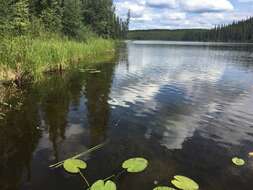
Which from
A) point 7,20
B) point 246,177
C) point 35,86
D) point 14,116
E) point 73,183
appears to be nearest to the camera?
point 73,183

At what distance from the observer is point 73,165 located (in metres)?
6.06

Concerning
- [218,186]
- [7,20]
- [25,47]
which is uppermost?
[7,20]

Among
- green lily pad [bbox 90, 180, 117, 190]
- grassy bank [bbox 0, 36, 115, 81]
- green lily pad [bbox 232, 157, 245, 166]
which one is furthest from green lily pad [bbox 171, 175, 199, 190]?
grassy bank [bbox 0, 36, 115, 81]

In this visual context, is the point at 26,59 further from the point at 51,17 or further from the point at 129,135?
the point at 51,17

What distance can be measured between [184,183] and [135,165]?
1129mm

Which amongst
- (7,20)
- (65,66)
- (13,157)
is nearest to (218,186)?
(13,157)

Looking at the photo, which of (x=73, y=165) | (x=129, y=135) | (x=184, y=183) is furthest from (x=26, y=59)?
(x=184, y=183)

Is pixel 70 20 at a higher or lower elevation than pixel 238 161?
higher

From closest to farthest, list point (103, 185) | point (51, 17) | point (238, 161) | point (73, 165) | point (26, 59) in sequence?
point (103, 185), point (73, 165), point (238, 161), point (26, 59), point (51, 17)

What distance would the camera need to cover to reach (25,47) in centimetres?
1506

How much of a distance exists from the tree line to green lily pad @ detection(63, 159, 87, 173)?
11616 millimetres

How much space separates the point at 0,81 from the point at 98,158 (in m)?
7.35

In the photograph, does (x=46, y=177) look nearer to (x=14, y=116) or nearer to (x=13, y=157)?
(x=13, y=157)

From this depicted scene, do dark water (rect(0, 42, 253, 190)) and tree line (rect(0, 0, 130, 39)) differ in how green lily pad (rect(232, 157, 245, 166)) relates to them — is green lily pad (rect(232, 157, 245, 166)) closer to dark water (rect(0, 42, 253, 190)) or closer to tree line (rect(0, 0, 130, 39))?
dark water (rect(0, 42, 253, 190))
